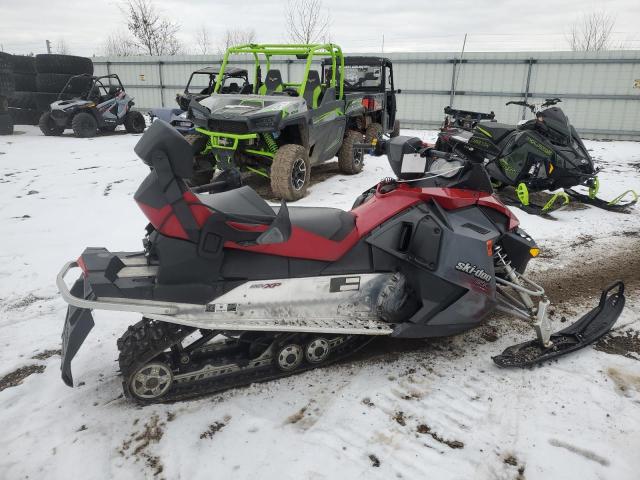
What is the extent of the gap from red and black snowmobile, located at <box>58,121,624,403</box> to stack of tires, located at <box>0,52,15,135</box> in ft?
44.0

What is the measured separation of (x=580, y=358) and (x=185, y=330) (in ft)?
8.75

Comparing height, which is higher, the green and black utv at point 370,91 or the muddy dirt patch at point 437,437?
the green and black utv at point 370,91

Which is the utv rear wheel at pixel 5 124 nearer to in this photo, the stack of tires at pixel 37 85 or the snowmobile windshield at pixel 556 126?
the stack of tires at pixel 37 85

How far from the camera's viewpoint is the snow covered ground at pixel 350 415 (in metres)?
2.27

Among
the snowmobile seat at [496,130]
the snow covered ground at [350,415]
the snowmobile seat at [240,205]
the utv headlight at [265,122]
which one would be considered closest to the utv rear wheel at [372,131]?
the snowmobile seat at [496,130]

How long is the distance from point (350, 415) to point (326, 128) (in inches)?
240

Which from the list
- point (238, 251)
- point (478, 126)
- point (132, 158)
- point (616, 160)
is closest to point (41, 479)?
point (238, 251)

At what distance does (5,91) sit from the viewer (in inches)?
528

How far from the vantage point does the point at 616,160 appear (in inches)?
436

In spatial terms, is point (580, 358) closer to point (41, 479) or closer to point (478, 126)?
point (41, 479)

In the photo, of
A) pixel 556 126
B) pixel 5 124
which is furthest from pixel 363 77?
pixel 5 124

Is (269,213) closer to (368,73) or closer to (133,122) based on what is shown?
(368,73)

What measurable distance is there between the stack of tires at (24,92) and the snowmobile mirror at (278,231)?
52.0ft

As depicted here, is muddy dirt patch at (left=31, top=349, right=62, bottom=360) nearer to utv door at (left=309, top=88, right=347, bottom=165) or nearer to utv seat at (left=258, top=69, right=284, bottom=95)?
utv door at (left=309, top=88, right=347, bottom=165)
